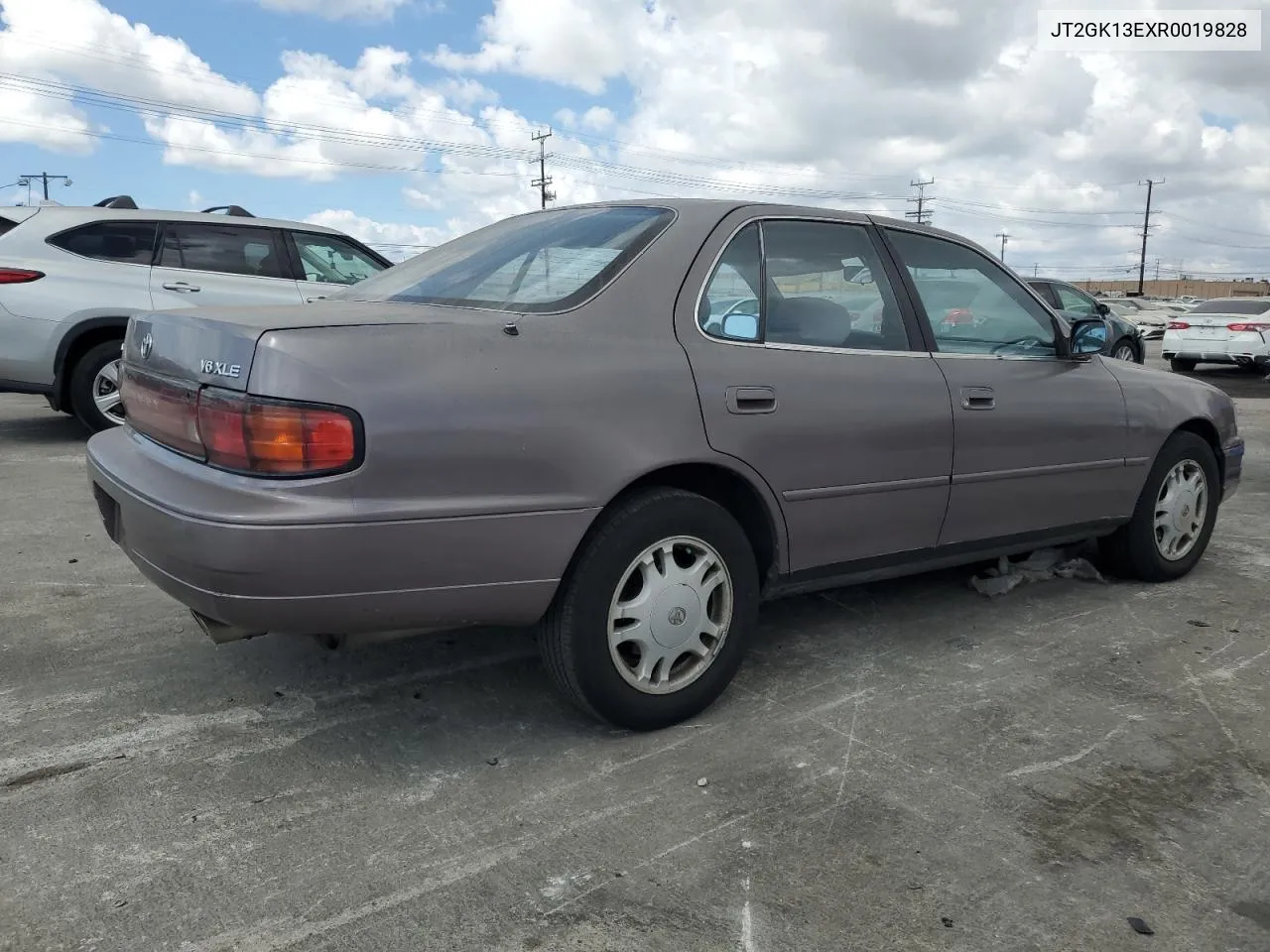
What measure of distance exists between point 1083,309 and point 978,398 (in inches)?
495

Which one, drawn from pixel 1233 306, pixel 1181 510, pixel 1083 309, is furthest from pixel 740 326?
pixel 1233 306

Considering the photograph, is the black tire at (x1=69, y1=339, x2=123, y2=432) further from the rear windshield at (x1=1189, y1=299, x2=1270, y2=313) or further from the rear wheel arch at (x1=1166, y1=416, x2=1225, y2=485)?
the rear windshield at (x1=1189, y1=299, x2=1270, y2=313)

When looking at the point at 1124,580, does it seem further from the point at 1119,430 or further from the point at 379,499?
the point at 379,499

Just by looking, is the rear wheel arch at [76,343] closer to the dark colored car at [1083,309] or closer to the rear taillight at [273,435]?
the rear taillight at [273,435]

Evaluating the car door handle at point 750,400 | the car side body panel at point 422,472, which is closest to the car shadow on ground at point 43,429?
the car side body panel at point 422,472

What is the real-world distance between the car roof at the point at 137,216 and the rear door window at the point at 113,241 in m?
0.05

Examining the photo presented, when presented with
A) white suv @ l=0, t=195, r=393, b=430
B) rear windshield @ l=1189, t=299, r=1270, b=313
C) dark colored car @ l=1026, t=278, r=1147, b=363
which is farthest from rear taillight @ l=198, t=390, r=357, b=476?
rear windshield @ l=1189, t=299, r=1270, b=313

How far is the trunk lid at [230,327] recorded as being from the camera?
245 centimetres

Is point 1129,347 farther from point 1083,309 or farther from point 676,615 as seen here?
point 676,615

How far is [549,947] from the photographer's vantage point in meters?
2.02

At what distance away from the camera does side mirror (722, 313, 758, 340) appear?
307cm

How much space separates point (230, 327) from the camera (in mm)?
2492

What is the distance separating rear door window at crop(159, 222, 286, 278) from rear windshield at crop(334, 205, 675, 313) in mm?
4827

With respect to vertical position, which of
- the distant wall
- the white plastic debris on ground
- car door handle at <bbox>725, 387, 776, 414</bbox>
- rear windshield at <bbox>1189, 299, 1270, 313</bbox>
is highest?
the distant wall
